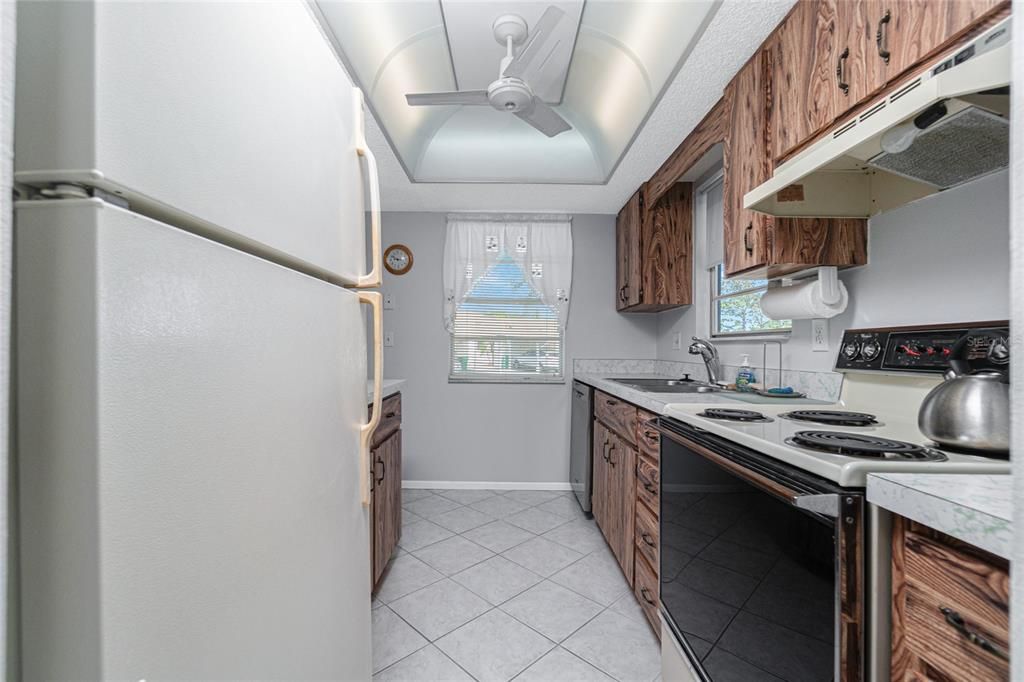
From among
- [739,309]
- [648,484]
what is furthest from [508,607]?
[739,309]

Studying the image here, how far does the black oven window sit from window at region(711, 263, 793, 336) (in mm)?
1113

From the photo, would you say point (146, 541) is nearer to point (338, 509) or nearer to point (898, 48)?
point (338, 509)

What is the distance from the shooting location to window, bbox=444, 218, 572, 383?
3.51 metres

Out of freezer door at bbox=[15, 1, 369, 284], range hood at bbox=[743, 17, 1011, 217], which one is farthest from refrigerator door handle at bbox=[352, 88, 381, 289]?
range hood at bbox=[743, 17, 1011, 217]

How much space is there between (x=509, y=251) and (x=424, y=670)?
2749 mm

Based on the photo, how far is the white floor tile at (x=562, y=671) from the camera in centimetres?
150

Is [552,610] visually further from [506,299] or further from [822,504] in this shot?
[506,299]

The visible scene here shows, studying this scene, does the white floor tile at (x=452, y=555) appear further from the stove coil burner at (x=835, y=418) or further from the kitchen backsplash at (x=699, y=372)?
the stove coil burner at (x=835, y=418)

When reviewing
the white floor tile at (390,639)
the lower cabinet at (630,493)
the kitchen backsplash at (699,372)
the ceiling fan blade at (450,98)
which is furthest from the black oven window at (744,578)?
the ceiling fan blade at (450,98)

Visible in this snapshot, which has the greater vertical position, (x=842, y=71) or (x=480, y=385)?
(x=842, y=71)

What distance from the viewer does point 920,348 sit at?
47.0 inches

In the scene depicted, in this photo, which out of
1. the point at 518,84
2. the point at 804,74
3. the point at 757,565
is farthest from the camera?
the point at 518,84

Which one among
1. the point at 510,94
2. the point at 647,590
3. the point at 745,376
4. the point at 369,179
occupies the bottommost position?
the point at 647,590

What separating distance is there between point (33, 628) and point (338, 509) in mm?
560
